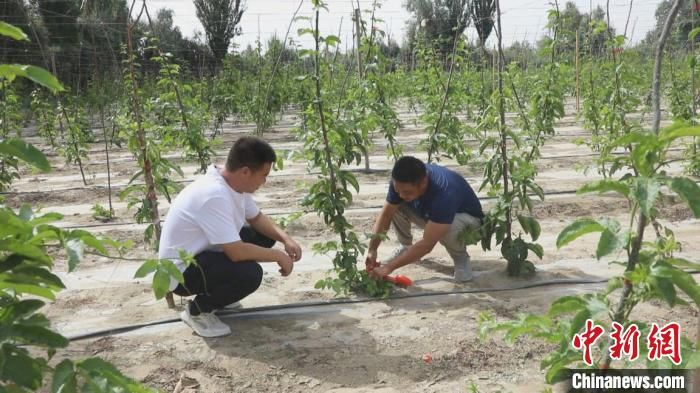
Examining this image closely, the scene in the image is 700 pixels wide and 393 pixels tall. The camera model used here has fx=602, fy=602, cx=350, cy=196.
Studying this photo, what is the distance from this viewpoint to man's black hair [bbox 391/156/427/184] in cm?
346

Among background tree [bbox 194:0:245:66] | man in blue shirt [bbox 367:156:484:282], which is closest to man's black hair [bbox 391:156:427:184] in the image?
man in blue shirt [bbox 367:156:484:282]

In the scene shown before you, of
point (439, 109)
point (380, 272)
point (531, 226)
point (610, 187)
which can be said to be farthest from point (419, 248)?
point (439, 109)

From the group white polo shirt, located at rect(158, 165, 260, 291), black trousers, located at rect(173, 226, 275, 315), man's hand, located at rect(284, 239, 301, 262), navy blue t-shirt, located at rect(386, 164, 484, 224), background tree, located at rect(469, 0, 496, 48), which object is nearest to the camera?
white polo shirt, located at rect(158, 165, 260, 291)

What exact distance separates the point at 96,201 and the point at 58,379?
579cm

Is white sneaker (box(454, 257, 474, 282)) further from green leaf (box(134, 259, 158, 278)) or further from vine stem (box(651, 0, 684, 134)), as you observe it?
green leaf (box(134, 259, 158, 278))

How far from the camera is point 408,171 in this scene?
346cm

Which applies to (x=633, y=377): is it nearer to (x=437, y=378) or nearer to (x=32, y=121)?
(x=437, y=378)

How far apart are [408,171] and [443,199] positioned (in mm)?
290

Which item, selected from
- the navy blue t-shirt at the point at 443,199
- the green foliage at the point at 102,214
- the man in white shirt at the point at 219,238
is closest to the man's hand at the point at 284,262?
the man in white shirt at the point at 219,238

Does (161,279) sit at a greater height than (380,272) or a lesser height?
Answer: greater

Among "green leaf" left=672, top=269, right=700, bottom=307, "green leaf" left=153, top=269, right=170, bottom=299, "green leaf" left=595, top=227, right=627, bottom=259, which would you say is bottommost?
"green leaf" left=672, top=269, right=700, bottom=307

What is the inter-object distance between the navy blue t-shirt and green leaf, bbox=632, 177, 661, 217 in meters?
2.04

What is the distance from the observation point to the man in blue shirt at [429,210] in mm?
3529

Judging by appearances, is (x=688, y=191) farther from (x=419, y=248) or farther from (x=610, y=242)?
(x=419, y=248)
